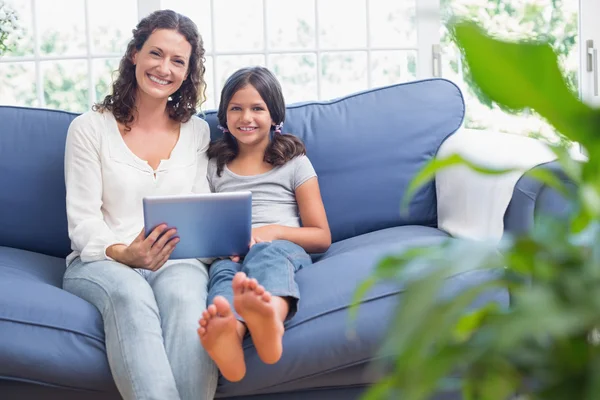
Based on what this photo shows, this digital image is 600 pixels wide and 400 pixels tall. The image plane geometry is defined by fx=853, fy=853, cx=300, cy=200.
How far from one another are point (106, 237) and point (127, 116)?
383 mm

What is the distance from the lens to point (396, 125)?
8.34ft

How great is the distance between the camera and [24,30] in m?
3.27

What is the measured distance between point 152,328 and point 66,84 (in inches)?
69.5

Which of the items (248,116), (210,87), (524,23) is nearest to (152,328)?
(248,116)

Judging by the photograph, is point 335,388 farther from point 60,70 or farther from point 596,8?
point 596,8

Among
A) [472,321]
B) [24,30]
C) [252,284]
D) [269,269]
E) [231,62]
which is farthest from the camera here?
[231,62]

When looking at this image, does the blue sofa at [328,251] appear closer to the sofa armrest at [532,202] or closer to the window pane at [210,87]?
the sofa armrest at [532,202]

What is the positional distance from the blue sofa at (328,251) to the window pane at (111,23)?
858 mm

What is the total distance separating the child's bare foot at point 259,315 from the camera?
1.70 metres

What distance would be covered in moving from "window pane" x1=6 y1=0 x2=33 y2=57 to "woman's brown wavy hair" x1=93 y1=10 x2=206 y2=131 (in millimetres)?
1034

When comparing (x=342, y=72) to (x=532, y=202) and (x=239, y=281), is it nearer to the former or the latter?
(x=532, y=202)

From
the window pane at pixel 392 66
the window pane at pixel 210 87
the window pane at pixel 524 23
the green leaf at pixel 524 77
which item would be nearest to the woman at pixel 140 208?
the window pane at pixel 210 87

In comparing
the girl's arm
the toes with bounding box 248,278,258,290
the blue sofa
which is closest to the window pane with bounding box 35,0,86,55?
the blue sofa

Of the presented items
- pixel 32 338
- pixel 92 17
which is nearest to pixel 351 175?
pixel 32 338
